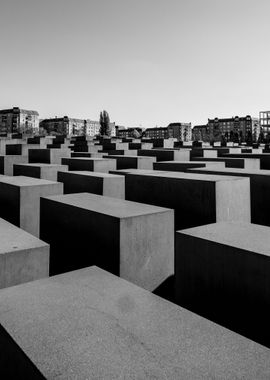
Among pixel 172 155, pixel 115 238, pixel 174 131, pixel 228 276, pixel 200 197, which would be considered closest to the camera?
pixel 228 276

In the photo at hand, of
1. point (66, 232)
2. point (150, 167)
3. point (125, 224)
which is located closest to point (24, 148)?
point (150, 167)

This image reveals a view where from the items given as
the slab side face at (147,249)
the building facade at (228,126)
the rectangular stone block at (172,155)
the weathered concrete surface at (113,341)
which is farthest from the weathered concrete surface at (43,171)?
the building facade at (228,126)

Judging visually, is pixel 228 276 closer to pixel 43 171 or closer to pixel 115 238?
pixel 115 238

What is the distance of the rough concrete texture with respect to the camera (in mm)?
3672

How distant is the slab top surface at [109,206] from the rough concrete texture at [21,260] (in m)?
1.06

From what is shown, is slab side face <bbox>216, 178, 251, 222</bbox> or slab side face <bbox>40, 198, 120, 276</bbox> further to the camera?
slab side face <bbox>216, 178, 251, 222</bbox>

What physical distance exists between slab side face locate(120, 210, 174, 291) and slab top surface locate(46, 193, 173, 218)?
13 centimetres

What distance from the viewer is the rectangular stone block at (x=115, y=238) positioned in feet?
14.5

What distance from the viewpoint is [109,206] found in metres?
5.24

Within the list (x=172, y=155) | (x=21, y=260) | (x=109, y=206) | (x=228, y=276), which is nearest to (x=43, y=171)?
(x=109, y=206)

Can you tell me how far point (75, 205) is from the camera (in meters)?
5.24

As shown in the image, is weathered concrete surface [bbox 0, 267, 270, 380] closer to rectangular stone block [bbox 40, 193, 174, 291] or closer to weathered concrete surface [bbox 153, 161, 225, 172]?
rectangular stone block [bbox 40, 193, 174, 291]

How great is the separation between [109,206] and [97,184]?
2540 mm

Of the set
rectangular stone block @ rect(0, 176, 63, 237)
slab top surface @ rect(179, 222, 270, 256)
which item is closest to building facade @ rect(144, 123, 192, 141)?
rectangular stone block @ rect(0, 176, 63, 237)
